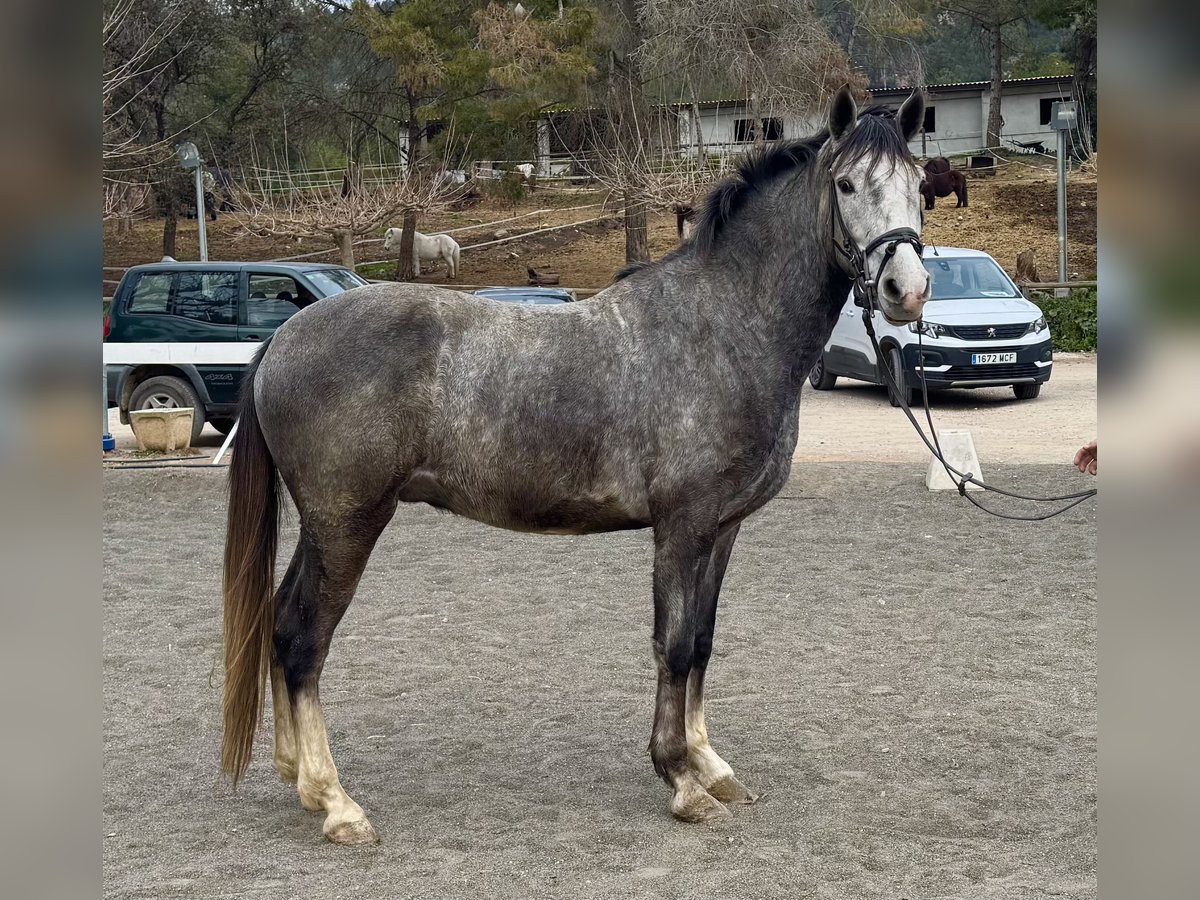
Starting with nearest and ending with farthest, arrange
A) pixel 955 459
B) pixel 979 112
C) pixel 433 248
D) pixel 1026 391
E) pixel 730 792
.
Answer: pixel 730 792 < pixel 955 459 < pixel 1026 391 < pixel 433 248 < pixel 979 112

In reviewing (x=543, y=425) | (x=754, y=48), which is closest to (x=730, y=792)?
(x=543, y=425)

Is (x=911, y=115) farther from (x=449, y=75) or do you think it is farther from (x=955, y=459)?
(x=449, y=75)

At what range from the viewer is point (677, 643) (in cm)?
368

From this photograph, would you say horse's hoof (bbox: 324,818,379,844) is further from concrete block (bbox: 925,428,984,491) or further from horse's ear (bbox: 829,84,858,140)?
concrete block (bbox: 925,428,984,491)

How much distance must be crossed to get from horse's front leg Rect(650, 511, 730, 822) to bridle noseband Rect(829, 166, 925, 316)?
851 mm

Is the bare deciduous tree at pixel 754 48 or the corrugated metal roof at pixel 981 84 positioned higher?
the corrugated metal roof at pixel 981 84

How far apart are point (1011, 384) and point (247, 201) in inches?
792

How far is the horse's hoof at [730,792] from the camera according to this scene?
3.83 m

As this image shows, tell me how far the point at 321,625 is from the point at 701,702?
131cm

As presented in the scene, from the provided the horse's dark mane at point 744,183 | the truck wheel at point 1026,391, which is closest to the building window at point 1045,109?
the truck wheel at point 1026,391

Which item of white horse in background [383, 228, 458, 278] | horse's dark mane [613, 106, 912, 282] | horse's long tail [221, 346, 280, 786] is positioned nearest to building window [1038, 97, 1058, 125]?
white horse in background [383, 228, 458, 278]

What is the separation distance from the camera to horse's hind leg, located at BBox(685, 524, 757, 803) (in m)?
3.84

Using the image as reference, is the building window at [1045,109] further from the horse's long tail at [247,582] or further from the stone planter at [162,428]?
the horse's long tail at [247,582]

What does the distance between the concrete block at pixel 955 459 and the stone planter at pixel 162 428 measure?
684cm
